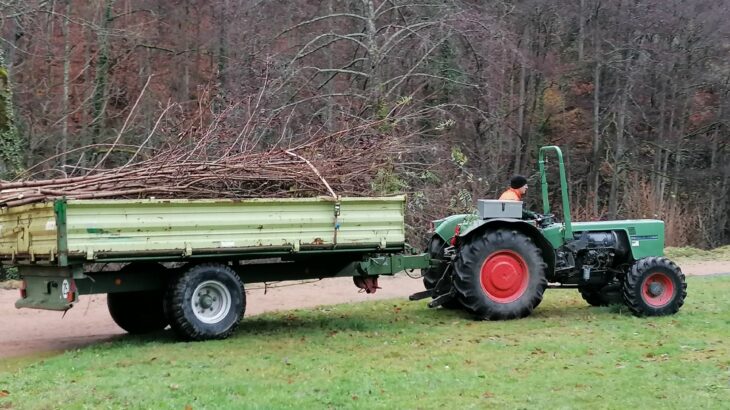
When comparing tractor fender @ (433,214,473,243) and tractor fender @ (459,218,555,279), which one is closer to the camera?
tractor fender @ (459,218,555,279)

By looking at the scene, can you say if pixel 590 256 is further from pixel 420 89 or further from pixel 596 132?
pixel 596 132

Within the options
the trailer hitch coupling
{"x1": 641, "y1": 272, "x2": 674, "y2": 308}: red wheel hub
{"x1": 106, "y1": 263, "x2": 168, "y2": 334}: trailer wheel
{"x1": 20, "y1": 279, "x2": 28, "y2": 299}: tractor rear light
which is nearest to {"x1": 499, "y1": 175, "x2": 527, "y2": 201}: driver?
{"x1": 641, "y1": 272, "x2": 674, "y2": 308}: red wheel hub

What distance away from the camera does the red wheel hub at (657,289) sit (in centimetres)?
1020

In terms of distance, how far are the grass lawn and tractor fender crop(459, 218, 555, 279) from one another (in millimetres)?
774

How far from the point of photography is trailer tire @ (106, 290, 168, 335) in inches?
390

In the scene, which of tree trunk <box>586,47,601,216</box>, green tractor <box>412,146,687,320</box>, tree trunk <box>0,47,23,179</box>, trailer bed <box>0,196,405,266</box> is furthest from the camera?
tree trunk <box>586,47,601,216</box>

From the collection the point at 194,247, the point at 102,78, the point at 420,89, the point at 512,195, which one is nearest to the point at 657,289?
the point at 512,195

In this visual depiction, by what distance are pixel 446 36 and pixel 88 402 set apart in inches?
571

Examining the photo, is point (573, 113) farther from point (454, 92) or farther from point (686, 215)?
point (454, 92)

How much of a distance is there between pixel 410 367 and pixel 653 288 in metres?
4.24

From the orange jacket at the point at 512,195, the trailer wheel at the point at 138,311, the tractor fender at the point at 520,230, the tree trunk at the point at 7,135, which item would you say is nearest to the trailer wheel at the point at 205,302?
the trailer wheel at the point at 138,311

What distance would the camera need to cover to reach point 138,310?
9953 mm

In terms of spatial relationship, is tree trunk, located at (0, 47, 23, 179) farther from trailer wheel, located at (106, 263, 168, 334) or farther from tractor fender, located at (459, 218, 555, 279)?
tractor fender, located at (459, 218, 555, 279)

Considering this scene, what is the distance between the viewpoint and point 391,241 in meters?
9.58
